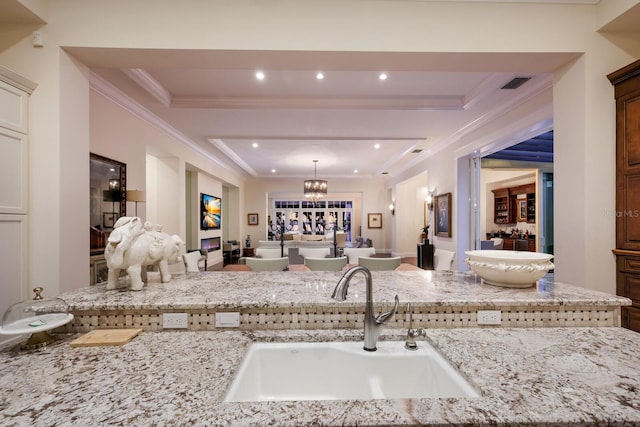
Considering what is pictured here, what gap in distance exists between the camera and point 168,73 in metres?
3.45

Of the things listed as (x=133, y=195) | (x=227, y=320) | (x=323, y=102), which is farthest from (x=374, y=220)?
(x=227, y=320)

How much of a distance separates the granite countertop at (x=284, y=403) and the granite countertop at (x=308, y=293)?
14cm

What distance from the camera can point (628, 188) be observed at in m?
2.28

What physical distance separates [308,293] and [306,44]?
188 centimetres

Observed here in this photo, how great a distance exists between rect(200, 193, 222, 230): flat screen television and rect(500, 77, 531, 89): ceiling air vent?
21.0 feet

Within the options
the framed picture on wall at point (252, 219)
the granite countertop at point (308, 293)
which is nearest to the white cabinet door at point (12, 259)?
the granite countertop at point (308, 293)

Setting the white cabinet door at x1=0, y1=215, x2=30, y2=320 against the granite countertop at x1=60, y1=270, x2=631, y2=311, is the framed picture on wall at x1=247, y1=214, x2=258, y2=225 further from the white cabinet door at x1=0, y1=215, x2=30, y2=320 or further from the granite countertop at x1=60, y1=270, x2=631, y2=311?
the granite countertop at x1=60, y1=270, x2=631, y2=311

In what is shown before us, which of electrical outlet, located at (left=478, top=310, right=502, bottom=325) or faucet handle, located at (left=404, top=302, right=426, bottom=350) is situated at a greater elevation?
electrical outlet, located at (left=478, top=310, right=502, bottom=325)

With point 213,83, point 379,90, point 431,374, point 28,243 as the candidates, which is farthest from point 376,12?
point 28,243

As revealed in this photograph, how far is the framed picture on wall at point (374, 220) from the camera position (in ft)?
37.8

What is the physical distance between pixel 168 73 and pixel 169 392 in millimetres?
3510

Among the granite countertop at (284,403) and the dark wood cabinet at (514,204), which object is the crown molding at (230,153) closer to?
the granite countertop at (284,403)

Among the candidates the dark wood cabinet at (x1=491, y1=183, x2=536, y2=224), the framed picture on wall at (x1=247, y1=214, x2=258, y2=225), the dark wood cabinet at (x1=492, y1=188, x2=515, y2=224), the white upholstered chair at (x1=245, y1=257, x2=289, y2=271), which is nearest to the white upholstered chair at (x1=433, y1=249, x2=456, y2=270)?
the white upholstered chair at (x1=245, y1=257, x2=289, y2=271)

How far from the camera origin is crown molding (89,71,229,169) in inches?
133
